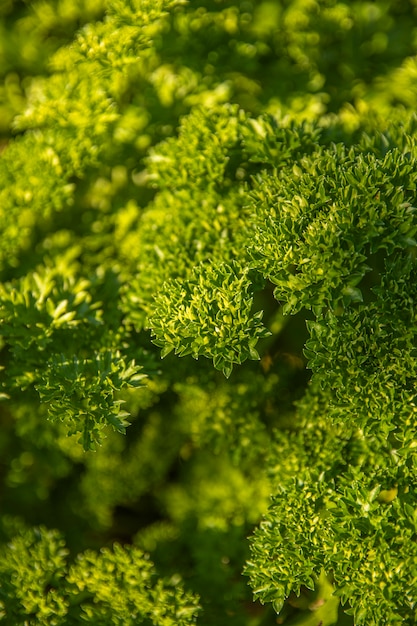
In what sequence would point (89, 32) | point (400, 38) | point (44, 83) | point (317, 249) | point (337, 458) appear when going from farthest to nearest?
point (400, 38) → point (44, 83) → point (89, 32) → point (337, 458) → point (317, 249)

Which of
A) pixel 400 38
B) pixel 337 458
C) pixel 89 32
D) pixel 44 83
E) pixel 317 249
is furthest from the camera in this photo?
pixel 400 38

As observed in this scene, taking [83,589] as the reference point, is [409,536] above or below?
above

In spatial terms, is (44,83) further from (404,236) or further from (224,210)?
(404,236)

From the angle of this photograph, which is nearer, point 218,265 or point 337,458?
point 218,265

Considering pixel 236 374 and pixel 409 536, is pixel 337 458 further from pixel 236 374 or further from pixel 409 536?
pixel 236 374

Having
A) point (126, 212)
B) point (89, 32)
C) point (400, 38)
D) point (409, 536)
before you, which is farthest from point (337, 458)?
point (400, 38)

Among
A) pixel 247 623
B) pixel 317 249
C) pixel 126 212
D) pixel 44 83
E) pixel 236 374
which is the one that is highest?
pixel 44 83
